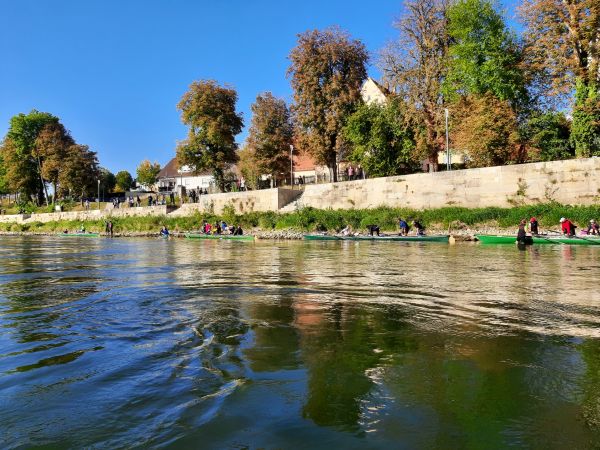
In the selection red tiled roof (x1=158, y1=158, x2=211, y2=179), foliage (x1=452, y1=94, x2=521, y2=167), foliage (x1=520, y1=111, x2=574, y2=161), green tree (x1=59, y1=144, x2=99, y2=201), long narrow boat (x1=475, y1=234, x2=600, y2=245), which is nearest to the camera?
long narrow boat (x1=475, y1=234, x2=600, y2=245)

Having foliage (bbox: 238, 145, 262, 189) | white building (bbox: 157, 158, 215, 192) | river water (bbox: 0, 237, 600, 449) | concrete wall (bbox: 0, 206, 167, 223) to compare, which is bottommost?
river water (bbox: 0, 237, 600, 449)

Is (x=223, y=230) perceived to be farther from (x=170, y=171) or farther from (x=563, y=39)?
(x=170, y=171)

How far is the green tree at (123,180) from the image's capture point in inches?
3762

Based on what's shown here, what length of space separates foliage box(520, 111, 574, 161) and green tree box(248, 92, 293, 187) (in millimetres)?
20971

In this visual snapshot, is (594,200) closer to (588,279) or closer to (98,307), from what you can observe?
(588,279)

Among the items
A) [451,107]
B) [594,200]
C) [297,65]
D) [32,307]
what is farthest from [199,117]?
[32,307]

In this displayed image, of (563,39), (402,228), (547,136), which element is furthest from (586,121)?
(402,228)

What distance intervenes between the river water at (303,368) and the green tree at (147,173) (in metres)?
84.1

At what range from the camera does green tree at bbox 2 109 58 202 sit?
6769 centimetres

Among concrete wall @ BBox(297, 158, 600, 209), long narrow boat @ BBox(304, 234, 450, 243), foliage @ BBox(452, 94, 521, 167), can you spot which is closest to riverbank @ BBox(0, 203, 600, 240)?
concrete wall @ BBox(297, 158, 600, 209)

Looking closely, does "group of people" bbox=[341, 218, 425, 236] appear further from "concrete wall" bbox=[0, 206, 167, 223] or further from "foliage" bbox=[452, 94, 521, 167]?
"concrete wall" bbox=[0, 206, 167, 223]

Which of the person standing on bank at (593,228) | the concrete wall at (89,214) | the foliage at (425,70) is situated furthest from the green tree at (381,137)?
the concrete wall at (89,214)

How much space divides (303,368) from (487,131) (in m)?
26.7

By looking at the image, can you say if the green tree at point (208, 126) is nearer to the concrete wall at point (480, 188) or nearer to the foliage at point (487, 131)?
the concrete wall at point (480, 188)
